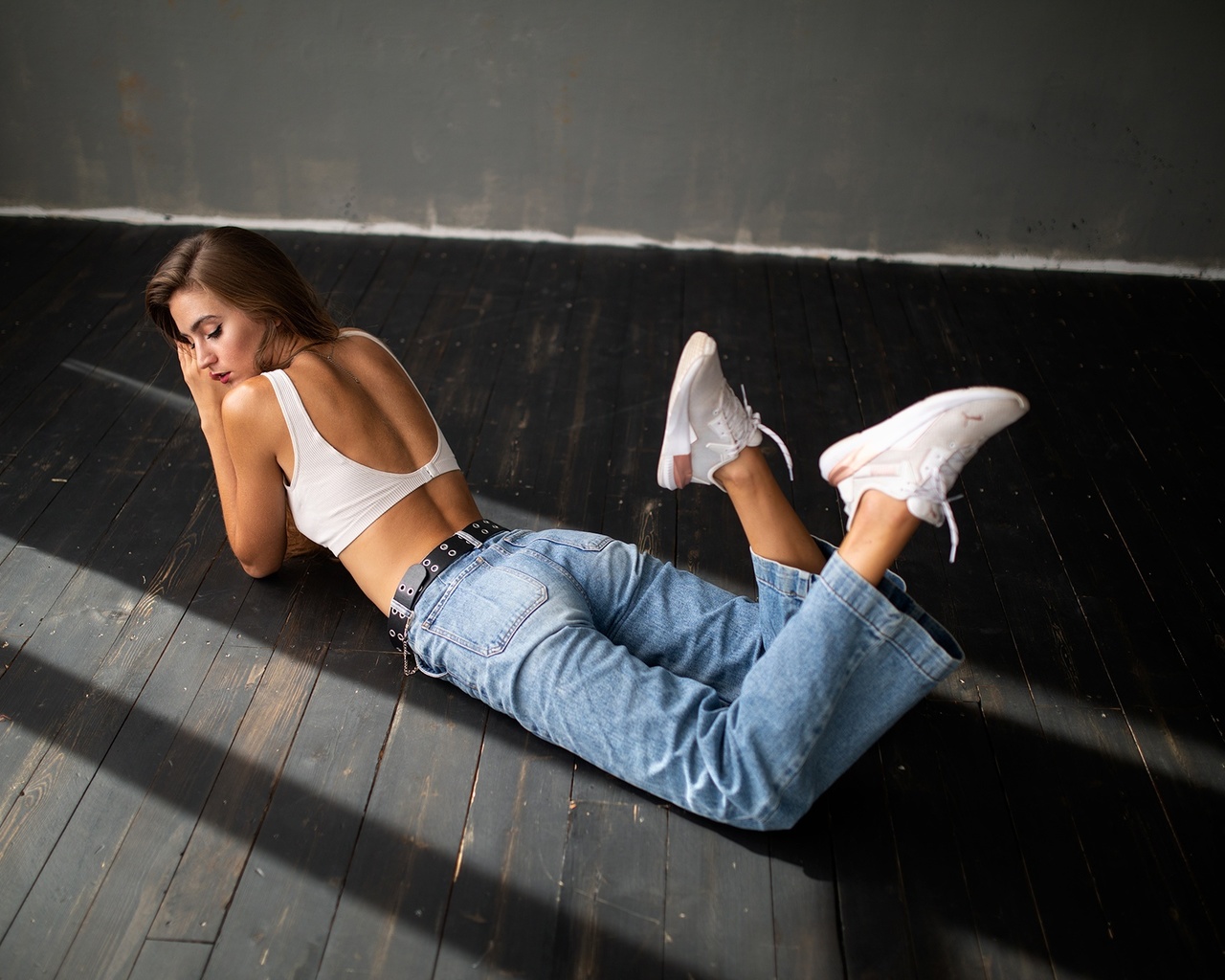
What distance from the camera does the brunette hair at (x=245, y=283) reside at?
1738mm

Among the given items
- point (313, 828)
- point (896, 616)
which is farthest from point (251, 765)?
point (896, 616)

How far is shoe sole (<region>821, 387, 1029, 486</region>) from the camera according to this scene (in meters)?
1.51

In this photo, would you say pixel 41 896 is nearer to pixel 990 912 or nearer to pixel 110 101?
pixel 990 912

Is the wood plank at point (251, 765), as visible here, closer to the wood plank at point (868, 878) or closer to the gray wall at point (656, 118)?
the wood plank at point (868, 878)

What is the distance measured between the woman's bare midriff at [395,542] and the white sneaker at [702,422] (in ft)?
1.41

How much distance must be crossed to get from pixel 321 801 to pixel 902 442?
44.9 inches

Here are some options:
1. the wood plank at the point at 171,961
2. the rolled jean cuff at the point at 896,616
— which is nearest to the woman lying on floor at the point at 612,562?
the rolled jean cuff at the point at 896,616

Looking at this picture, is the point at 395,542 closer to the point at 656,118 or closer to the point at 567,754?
the point at 567,754

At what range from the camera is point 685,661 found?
70.7 inches

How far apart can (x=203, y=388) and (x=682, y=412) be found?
3.09 ft

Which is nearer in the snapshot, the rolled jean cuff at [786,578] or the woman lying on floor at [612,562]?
the woman lying on floor at [612,562]

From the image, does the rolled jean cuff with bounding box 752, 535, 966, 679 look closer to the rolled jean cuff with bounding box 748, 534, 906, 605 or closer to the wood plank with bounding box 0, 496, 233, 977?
the rolled jean cuff with bounding box 748, 534, 906, 605

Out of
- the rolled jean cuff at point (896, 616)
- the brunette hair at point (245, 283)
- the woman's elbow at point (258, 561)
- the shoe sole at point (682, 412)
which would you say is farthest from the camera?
the woman's elbow at point (258, 561)

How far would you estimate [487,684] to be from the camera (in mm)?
1718
